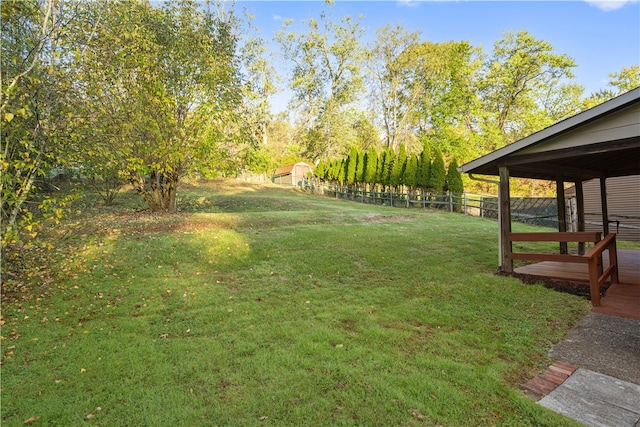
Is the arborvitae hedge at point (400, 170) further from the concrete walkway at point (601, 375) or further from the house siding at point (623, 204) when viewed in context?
the concrete walkway at point (601, 375)

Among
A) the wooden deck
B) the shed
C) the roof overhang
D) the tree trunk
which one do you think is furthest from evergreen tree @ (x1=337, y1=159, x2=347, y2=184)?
the wooden deck

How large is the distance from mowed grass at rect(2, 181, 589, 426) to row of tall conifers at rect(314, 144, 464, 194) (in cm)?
1373

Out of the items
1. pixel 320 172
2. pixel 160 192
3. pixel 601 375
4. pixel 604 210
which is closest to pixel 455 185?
pixel 604 210

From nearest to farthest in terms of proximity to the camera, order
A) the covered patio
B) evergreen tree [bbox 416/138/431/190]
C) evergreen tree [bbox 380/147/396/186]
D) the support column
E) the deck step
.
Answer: the deck step
the covered patio
the support column
evergreen tree [bbox 416/138/431/190]
evergreen tree [bbox 380/147/396/186]

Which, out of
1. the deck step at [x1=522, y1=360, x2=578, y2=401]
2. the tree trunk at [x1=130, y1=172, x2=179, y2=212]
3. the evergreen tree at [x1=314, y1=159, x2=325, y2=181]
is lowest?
the deck step at [x1=522, y1=360, x2=578, y2=401]

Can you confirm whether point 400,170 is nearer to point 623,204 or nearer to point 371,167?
point 371,167

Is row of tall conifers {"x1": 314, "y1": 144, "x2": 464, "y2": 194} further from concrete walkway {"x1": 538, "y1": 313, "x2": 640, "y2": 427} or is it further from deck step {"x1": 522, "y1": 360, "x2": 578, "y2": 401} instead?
deck step {"x1": 522, "y1": 360, "x2": 578, "y2": 401}

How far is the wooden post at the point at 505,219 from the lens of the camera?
6.34m

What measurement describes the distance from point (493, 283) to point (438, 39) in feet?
92.7

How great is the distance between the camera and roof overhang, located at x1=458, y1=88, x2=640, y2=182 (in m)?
4.39

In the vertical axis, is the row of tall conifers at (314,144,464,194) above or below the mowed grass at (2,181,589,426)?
above

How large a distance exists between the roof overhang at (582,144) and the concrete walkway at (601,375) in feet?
8.01

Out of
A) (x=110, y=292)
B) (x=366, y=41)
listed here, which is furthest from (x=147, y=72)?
(x=366, y=41)

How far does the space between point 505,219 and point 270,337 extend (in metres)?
5.09
